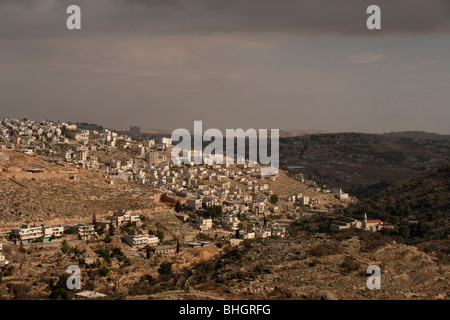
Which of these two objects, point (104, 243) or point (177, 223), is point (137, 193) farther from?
point (104, 243)

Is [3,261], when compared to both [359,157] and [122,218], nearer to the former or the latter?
[122,218]

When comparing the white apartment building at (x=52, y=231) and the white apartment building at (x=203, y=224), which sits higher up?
the white apartment building at (x=52, y=231)

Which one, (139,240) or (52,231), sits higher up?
(52,231)

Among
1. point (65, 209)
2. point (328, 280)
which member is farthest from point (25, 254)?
point (328, 280)

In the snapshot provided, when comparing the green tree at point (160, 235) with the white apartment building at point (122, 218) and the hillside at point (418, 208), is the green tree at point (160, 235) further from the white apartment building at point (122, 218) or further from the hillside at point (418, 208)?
the hillside at point (418, 208)

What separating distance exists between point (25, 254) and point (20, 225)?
135 inches

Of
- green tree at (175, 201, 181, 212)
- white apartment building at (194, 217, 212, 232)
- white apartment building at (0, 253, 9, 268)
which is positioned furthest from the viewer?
green tree at (175, 201, 181, 212)

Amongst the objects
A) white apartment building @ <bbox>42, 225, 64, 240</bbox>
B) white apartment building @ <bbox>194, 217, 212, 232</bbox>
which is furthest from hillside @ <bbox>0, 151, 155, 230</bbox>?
white apartment building @ <bbox>194, 217, 212, 232</bbox>

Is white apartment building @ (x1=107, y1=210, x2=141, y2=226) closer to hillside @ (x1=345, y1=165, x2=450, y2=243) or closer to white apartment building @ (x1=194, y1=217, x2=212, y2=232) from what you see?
white apartment building @ (x1=194, y1=217, x2=212, y2=232)

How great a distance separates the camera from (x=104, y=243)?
2322 centimetres

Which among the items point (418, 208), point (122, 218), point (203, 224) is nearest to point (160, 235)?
point (122, 218)

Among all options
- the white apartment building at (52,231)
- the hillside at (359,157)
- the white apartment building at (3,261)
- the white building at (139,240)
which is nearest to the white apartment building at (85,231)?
the white apartment building at (52,231)

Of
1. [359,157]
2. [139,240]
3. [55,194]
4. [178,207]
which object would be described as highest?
[55,194]

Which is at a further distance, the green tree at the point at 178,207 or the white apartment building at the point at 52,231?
the green tree at the point at 178,207
